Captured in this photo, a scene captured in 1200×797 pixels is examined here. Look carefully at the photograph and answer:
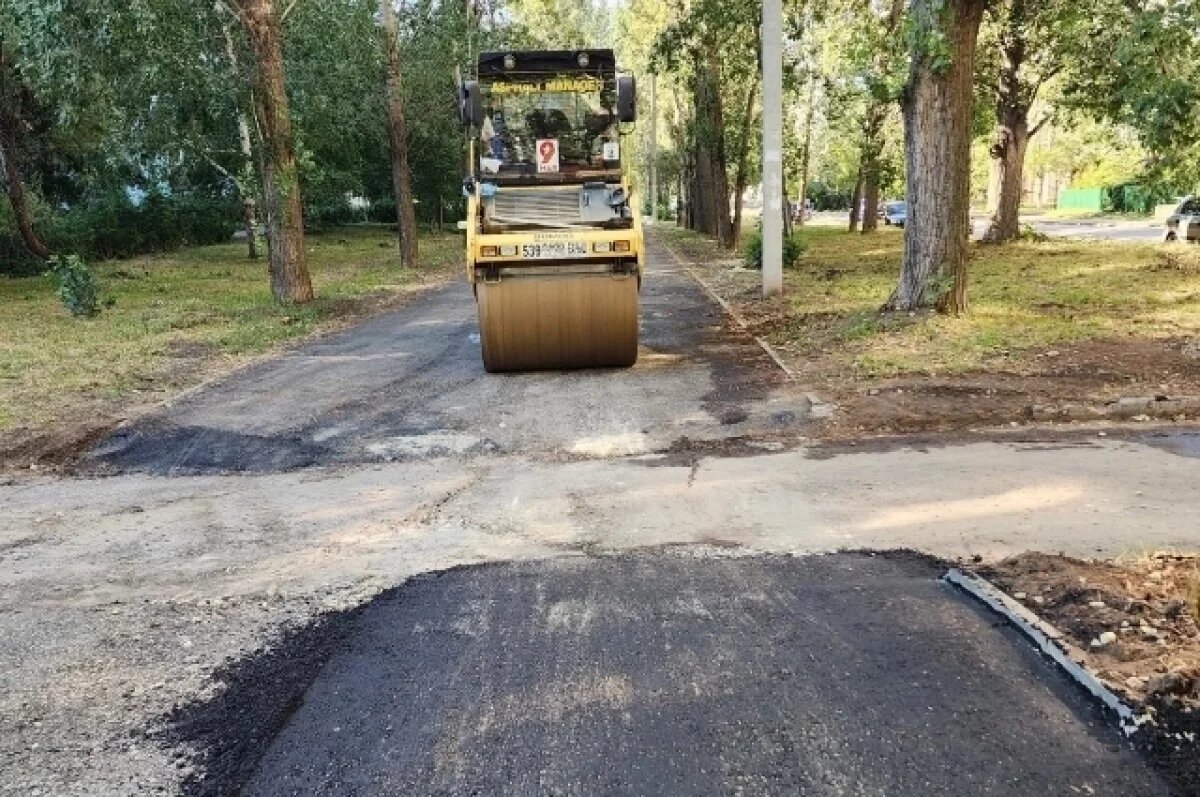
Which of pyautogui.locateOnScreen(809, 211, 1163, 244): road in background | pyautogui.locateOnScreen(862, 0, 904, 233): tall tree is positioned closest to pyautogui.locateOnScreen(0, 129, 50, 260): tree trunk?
pyautogui.locateOnScreen(862, 0, 904, 233): tall tree

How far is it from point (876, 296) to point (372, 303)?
9562 millimetres

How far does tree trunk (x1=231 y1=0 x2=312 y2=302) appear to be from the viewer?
640 inches

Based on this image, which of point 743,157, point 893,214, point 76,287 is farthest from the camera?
point 893,214

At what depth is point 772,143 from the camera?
53.9 feet

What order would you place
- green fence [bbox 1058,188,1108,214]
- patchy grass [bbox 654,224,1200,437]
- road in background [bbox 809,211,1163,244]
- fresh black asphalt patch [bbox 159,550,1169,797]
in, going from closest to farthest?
1. fresh black asphalt patch [bbox 159,550,1169,797]
2. patchy grass [bbox 654,224,1200,437]
3. road in background [bbox 809,211,1163,244]
4. green fence [bbox 1058,188,1108,214]

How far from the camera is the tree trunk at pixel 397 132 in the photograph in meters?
25.9

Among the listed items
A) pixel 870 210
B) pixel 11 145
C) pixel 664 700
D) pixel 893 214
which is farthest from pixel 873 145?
pixel 664 700

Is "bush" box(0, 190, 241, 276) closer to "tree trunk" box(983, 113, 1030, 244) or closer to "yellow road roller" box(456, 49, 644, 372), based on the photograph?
"yellow road roller" box(456, 49, 644, 372)

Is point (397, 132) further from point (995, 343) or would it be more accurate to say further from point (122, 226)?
point (995, 343)

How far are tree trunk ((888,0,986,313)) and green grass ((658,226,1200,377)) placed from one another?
1.45 ft

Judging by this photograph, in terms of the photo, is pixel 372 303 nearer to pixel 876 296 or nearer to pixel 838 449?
pixel 876 296

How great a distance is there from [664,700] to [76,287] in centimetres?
1626

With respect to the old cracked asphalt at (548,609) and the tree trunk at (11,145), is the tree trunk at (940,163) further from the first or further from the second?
the tree trunk at (11,145)

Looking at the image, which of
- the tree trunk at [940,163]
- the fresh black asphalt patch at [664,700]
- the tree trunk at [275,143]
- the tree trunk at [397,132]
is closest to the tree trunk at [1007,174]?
the tree trunk at [940,163]
